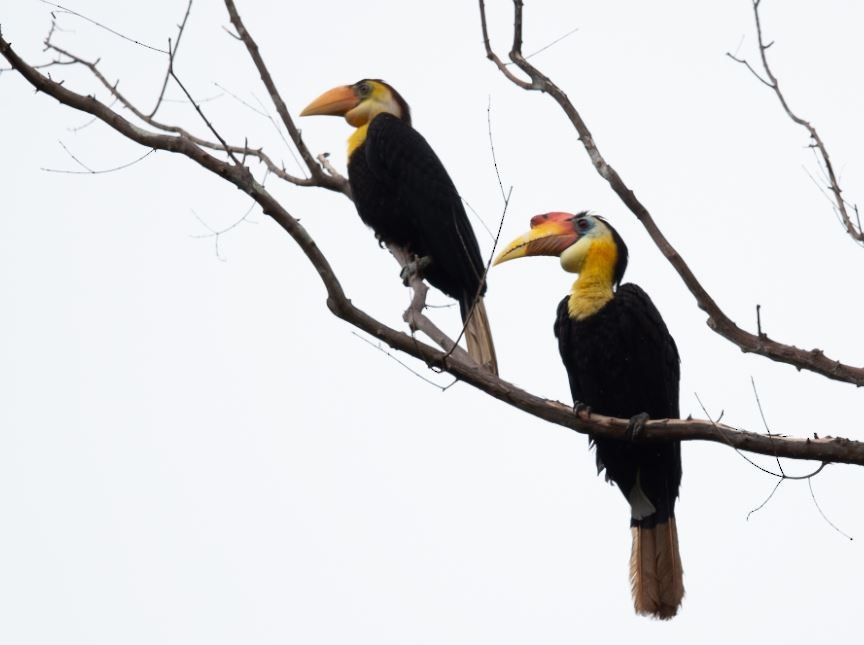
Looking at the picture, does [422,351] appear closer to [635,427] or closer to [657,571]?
[635,427]

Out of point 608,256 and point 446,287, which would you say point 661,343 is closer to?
point 608,256

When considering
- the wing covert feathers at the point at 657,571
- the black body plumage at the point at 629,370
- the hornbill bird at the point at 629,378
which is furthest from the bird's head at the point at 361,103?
the wing covert feathers at the point at 657,571

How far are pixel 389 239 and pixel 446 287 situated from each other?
1.37ft

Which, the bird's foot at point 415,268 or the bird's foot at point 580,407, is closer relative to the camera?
the bird's foot at point 580,407

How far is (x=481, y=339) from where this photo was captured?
20.4 feet

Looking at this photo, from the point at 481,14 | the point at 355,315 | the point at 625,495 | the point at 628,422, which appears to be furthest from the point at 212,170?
the point at 625,495

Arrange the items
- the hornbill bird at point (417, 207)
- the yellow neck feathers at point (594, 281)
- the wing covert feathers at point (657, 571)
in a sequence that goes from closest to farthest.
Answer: the wing covert feathers at point (657, 571)
the yellow neck feathers at point (594, 281)
the hornbill bird at point (417, 207)

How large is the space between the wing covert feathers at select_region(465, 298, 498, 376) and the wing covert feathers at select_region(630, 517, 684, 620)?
3.72 ft

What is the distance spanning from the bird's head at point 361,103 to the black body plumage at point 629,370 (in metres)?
2.30

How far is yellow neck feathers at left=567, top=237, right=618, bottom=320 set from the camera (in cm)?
549

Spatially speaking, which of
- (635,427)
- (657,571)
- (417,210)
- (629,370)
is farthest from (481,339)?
(635,427)

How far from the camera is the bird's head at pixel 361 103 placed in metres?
7.25

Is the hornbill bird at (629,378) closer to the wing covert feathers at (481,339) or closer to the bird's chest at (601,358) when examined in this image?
the bird's chest at (601,358)

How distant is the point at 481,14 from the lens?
468cm
